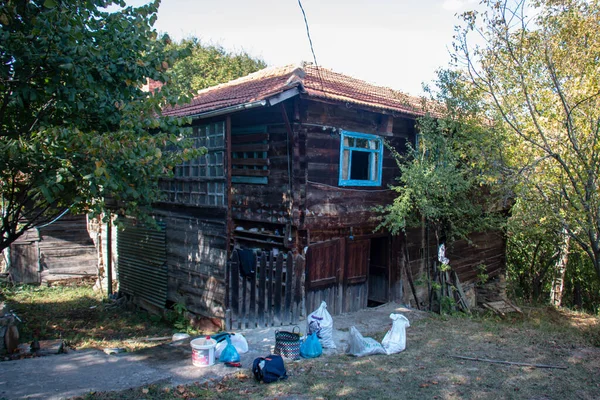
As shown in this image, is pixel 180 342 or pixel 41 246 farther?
pixel 41 246

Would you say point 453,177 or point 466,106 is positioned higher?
point 466,106

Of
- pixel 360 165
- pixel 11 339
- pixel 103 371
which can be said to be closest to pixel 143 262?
pixel 11 339

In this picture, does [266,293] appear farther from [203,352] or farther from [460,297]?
[460,297]

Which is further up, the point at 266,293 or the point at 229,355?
the point at 266,293

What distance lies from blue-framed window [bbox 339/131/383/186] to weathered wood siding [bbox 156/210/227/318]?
10.1 feet

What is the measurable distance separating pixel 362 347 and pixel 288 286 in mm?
2155

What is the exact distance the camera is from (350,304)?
1111 cm

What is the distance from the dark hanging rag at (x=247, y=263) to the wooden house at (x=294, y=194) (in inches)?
13.8

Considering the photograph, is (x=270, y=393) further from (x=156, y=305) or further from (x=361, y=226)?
(x=156, y=305)

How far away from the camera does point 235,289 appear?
365 inches

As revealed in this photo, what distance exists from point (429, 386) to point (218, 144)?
6.46m

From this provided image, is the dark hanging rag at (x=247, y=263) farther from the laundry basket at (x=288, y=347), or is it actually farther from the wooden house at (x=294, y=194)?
the laundry basket at (x=288, y=347)

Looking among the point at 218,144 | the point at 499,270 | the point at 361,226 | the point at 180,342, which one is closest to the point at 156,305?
Result: the point at 180,342

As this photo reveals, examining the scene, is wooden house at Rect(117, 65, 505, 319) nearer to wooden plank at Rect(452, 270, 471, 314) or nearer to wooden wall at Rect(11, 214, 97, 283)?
wooden plank at Rect(452, 270, 471, 314)
